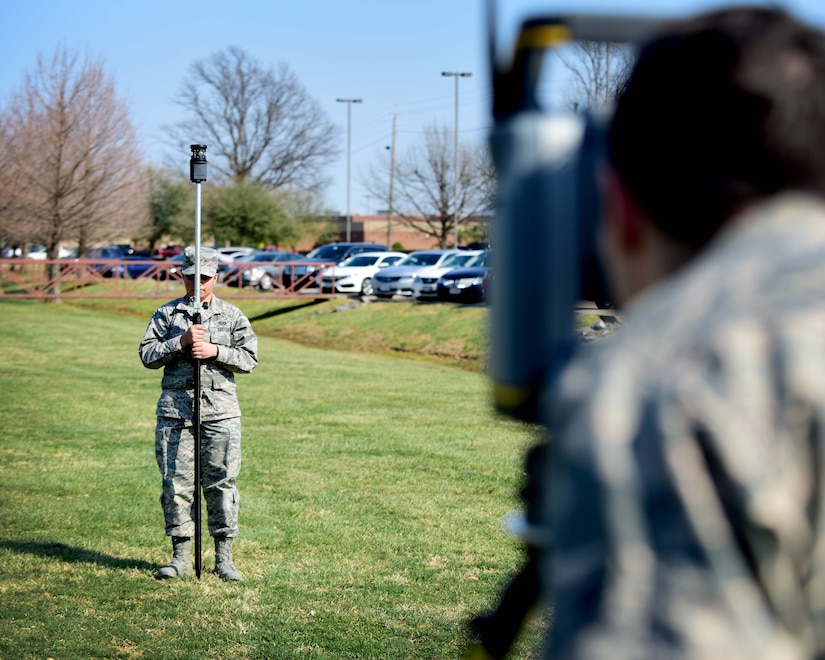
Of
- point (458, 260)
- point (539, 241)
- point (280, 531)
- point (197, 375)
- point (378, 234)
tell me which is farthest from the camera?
point (378, 234)

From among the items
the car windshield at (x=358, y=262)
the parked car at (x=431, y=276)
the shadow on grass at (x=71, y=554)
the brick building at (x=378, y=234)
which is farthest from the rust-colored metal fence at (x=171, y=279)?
the brick building at (x=378, y=234)

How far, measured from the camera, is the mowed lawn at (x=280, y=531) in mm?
6371

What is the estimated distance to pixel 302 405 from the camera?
1672 cm

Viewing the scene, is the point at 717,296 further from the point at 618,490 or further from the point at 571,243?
the point at 571,243

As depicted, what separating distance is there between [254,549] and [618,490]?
758 cm

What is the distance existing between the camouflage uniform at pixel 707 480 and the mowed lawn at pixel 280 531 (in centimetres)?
68

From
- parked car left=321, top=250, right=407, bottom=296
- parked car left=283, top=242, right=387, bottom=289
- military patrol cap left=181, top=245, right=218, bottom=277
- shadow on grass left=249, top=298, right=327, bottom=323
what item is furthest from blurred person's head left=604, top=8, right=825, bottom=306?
parked car left=283, top=242, right=387, bottom=289

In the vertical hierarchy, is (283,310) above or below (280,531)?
above

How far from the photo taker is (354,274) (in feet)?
130

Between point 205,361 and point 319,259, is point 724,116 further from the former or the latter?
point 319,259

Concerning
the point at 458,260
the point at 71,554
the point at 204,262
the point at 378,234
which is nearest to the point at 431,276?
the point at 458,260

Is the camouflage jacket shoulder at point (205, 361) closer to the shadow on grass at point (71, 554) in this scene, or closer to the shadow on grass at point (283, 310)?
the shadow on grass at point (71, 554)

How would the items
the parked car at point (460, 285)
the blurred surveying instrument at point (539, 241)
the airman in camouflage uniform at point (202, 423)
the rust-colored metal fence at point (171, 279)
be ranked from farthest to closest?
the rust-colored metal fence at point (171, 279) < the parked car at point (460, 285) < the airman in camouflage uniform at point (202, 423) < the blurred surveying instrument at point (539, 241)

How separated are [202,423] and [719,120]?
6.60m
